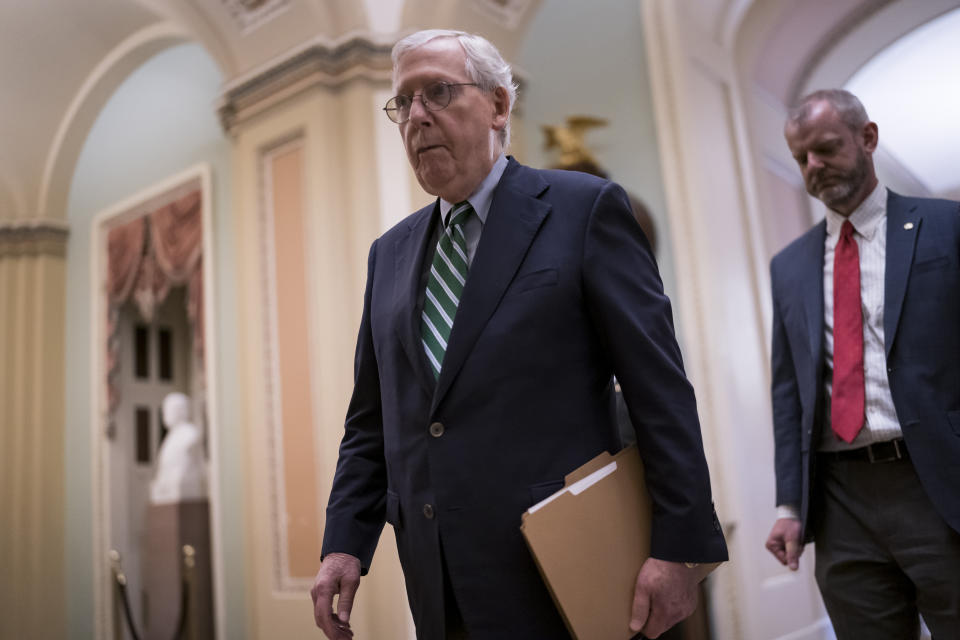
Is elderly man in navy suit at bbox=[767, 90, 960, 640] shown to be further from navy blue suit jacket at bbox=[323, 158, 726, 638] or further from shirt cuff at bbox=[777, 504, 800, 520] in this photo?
navy blue suit jacket at bbox=[323, 158, 726, 638]

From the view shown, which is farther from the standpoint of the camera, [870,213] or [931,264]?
[870,213]

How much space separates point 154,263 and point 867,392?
5976mm

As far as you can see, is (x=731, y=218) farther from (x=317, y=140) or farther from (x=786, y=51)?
(x=317, y=140)

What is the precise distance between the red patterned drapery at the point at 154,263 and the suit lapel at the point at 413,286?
489 cm

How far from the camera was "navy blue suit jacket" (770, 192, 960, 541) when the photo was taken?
6.48 ft

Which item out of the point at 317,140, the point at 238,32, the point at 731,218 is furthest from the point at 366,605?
the point at 238,32

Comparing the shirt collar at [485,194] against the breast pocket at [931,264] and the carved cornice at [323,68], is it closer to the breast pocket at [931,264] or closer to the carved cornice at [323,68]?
the breast pocket at [931,264]

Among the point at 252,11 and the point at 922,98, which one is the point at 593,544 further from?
the point at 922,98

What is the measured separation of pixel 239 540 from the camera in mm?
5523

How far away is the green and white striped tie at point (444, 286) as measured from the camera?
1.47 meters

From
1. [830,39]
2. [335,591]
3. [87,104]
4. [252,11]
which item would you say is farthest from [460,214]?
[87,104]

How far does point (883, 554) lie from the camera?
6.72ft

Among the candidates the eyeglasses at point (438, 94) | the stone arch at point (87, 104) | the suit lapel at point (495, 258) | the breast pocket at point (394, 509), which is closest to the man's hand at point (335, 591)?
the breast pocket at point (394, 509)

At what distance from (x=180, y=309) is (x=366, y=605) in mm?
5654
